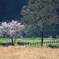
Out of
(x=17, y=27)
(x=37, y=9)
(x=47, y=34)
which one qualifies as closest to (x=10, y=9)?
(x=47, y=34)

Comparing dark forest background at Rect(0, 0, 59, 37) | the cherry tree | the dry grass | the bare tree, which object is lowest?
the dry grass

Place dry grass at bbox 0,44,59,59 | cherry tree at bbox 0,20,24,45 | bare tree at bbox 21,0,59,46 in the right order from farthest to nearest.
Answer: cherry tree at bbox 0,20,24,45 < bare tree at bbox 21,0,59,46 < dry grass at bbox 0,44,59,59

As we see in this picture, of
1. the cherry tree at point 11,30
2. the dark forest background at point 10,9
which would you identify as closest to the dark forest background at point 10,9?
the dark forest background at point 10,9

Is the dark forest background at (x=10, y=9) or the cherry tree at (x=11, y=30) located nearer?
the cherry tree at (x=11, y=30)

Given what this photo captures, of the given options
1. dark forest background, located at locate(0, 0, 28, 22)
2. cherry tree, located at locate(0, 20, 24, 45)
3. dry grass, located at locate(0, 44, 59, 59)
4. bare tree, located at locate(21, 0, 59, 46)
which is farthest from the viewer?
dark forest background, located at locate(0, 0, 28, 22)

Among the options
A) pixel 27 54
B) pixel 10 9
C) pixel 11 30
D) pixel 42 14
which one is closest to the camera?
pixel 27 54

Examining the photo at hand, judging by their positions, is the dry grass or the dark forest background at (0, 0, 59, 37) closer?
the dry grass

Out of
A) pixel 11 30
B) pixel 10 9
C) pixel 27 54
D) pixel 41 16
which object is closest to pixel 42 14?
pixel 41 16

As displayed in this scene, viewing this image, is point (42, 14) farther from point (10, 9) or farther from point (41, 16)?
point (10, 9)

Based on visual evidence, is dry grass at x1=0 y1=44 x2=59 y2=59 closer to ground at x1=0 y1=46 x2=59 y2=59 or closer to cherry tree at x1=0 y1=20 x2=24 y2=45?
ground at x1=0 y1=46 x2=59 y2=59

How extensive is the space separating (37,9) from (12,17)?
66950mm

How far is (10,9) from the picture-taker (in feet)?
351

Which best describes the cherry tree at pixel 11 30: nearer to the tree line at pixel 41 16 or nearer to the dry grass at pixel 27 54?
the tree line at pixel 41 16

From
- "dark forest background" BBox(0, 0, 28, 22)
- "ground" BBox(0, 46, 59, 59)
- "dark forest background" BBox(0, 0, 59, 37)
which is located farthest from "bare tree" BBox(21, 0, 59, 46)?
"dark forest background" BBox(0, 0, 28, 22)
